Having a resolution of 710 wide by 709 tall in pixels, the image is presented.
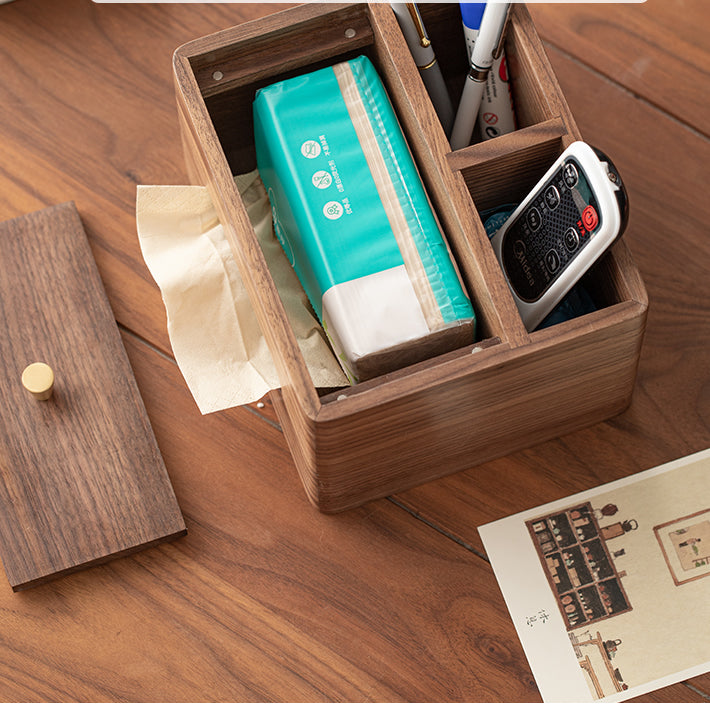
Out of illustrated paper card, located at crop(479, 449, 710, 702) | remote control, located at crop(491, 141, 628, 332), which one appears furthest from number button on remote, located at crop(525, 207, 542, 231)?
illustrated paper card, located at crop(479, 449, 710, 702)

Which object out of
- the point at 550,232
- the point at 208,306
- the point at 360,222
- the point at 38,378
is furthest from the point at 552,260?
the point at 38,378

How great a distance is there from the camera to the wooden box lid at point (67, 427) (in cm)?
68

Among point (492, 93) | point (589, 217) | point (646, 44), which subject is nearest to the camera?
point (589, 217)

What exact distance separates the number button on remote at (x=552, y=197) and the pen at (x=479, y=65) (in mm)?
100

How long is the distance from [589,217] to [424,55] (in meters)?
0.18

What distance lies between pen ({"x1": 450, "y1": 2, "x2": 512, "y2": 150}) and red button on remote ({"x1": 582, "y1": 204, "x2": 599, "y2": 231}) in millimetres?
136

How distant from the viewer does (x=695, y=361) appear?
729 mm

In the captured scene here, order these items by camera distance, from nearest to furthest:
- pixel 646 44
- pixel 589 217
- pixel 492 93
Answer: pixel 589 217, pixel 492 93, pixel 646 44

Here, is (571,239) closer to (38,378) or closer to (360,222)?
(360,222)

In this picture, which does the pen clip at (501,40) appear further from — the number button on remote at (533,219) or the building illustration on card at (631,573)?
the building illustration on card at (631,573)

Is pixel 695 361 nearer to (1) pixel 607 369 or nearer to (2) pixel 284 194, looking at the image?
(1) pixel 607 369

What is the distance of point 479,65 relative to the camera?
620 mm

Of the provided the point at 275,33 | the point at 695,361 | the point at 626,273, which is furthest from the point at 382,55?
the point at 695,361

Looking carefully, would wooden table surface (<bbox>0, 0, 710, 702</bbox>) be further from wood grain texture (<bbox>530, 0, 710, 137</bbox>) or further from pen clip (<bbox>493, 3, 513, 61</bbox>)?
pen clip (<bbox>493, 3, 513, 61</bbox>)
